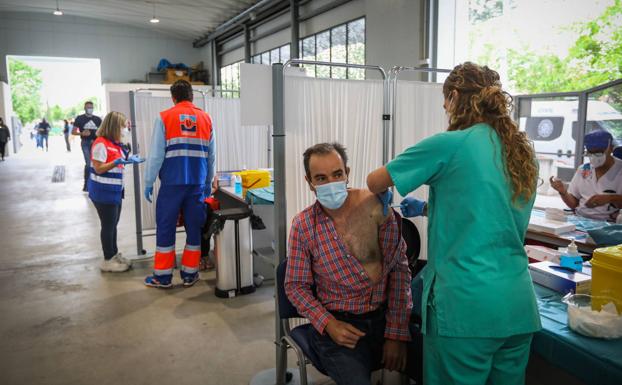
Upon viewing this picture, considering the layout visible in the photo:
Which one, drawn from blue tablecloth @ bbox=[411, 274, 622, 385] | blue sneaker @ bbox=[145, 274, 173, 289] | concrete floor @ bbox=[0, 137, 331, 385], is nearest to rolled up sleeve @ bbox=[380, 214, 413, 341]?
blue tablecloth @ bbox=[411, 274, 622, 385]

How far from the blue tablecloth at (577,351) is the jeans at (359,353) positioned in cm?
45

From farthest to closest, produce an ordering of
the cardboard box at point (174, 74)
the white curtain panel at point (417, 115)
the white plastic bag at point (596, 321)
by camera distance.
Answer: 1. the cardboard box at point (174, 74)
2. the white curtain panel at point (417, 115)
3. the white plastic bag at point (596, 321)

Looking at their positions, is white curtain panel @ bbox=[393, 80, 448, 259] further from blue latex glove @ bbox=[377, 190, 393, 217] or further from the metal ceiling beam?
the metal ceiling beam

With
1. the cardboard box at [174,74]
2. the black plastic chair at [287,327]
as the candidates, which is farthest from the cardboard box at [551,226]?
the cardboard box at [174,74]

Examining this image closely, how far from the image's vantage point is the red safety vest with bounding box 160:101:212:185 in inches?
133

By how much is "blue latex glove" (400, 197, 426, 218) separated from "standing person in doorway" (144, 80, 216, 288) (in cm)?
217

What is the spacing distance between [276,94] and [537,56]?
600 cm

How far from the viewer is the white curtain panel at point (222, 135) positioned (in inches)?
166

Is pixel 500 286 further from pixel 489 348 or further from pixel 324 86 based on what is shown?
pixel 324 86

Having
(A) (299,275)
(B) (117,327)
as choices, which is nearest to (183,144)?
(B) (117,327)

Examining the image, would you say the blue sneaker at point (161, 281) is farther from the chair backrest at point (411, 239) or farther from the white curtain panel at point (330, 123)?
the chair backrest at point (411, 239)

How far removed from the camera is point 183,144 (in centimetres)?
343

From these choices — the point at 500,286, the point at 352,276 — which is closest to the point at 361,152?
the point at 352,276

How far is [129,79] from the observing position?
45.3 ft
